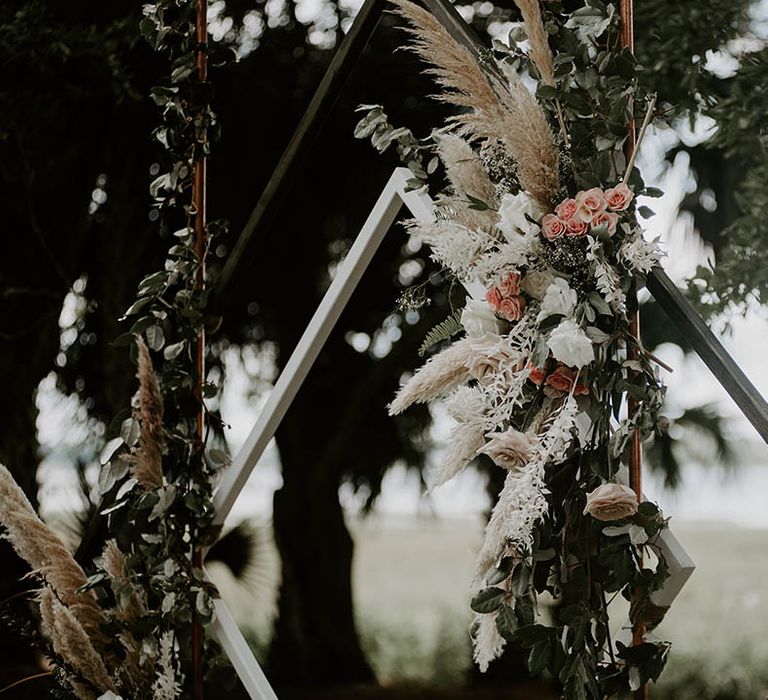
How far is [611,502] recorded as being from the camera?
952mm

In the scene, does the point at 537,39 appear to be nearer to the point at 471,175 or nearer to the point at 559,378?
the point at 471,175

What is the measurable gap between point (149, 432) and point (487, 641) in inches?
29.2

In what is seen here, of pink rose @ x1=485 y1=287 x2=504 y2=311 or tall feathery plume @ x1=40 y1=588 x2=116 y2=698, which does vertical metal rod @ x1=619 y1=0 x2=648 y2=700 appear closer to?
pink rose @ x1=485 y1=287 x2=504 y2=311

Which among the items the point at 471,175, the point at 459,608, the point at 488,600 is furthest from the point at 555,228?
the point at 459,608

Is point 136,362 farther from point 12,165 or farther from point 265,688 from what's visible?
point 12,165

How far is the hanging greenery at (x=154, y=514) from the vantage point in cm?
152

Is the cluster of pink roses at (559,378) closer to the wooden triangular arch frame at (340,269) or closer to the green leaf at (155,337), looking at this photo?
the wooden triangular arch frame at (340,269)

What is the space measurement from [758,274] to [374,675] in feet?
9.68

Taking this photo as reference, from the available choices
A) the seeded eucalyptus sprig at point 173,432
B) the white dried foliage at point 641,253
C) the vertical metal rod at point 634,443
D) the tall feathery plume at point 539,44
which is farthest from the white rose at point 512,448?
the seeded eucalyptus sprig at point 173,432

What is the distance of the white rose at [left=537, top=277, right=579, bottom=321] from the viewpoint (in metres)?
1.03

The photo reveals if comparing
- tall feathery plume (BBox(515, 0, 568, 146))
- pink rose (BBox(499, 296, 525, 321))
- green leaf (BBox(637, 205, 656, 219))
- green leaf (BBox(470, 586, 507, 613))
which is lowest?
green leaf (BBox(470, 586, 507, 613))

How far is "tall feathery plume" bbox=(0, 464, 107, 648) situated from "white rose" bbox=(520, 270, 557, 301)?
91 cm

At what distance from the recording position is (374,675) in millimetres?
4508

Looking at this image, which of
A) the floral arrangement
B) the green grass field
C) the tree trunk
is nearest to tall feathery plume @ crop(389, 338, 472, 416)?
the floral arrangement
